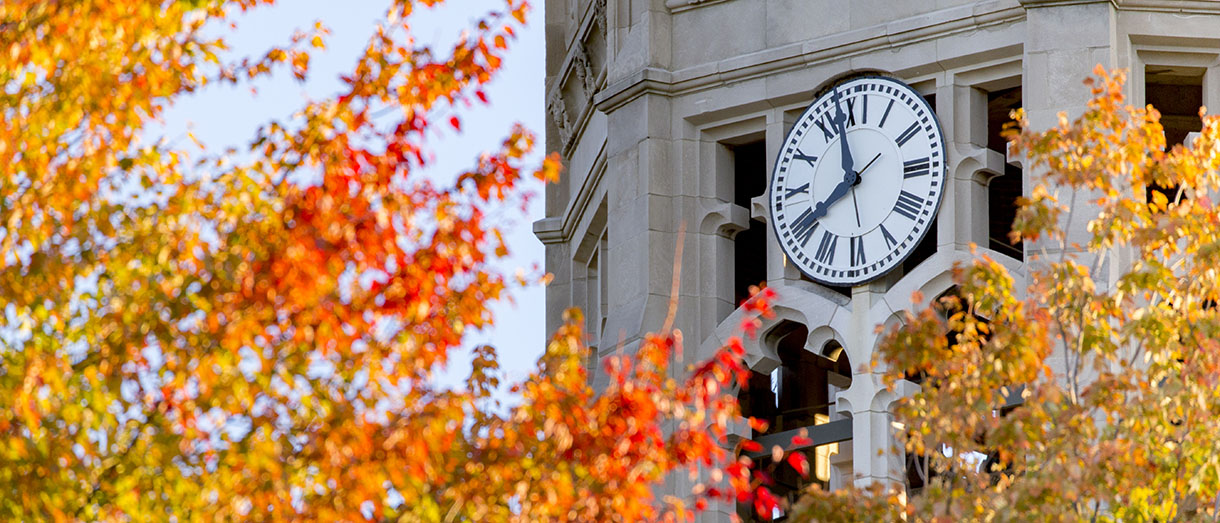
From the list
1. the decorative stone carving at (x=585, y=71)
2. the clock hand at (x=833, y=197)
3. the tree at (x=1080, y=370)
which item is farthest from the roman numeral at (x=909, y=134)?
the tree at (x=1080, y=370)

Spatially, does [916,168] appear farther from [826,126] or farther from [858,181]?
[826,126]

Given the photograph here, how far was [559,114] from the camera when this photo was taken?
34219 mm

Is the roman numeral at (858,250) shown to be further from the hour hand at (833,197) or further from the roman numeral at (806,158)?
the roman numeral at (806,158)

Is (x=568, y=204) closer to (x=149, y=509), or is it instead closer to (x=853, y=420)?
(x=853, y=420)

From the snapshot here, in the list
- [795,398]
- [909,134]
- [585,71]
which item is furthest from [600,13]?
[909,134]

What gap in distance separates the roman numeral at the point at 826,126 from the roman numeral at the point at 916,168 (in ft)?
3.45

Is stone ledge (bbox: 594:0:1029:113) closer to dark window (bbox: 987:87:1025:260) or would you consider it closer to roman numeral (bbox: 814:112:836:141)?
roman numeral (bbox: 814:112:836:141)

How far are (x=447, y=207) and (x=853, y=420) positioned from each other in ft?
44.3

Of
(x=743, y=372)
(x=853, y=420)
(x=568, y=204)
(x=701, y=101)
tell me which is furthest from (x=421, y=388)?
(x=568, y=204)

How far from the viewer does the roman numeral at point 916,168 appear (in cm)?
2677

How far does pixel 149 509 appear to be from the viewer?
12.7 m

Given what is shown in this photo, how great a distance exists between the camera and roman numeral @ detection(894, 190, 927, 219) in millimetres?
26734

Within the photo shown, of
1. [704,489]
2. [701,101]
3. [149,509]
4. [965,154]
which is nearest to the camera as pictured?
[149,509]

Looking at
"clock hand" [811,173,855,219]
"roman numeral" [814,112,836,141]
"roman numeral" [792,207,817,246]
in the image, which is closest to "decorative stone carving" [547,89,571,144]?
"roman numeral" [814,112,836,141]
